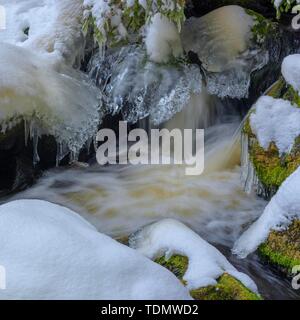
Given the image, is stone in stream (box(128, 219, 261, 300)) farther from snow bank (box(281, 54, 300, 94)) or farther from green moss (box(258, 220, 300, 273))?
snow bank (box(281, 54, 300, 94))

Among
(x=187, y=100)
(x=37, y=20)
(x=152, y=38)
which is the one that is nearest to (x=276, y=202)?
(x=187, y=100)

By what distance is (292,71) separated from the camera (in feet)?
16.7

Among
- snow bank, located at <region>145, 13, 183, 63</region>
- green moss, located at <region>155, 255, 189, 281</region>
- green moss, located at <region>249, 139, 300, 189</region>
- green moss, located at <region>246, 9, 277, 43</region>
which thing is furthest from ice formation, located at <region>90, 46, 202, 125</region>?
green moss, located at <region>155, 255, 189, 281</region>

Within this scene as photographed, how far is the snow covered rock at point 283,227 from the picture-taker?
4.00 m

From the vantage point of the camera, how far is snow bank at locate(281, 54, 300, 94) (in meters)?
5.02

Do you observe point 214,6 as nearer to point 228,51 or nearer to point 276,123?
point 228,51

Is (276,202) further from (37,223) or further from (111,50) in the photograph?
(111,50)

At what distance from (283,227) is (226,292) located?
1.03m

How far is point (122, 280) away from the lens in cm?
265

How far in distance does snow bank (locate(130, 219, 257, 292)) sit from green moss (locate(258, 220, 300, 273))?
55 centimetres

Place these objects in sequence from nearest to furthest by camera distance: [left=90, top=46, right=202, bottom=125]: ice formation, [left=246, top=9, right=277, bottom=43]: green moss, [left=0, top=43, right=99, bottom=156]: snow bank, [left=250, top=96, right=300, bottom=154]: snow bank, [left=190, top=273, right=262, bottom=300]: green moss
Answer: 1. [left=190, top=273, right=262, bottom=300]: green moss
2. [left=250, top=96, right=300, bottom=154]: snow bank
3. [left=0, top=43, right=99, bottom=156]: snow bank
4. [left=90, top=46, right=202, bottom=125]: ice formation
5. [left=246, top=9, right=277, bottom=43]: green moss

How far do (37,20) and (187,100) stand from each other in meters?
2.31

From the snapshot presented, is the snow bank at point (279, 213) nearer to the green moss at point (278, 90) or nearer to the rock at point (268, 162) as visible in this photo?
the rock at point (268, 162)

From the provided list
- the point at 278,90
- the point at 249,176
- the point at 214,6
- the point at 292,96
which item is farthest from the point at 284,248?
the point at 214,6
